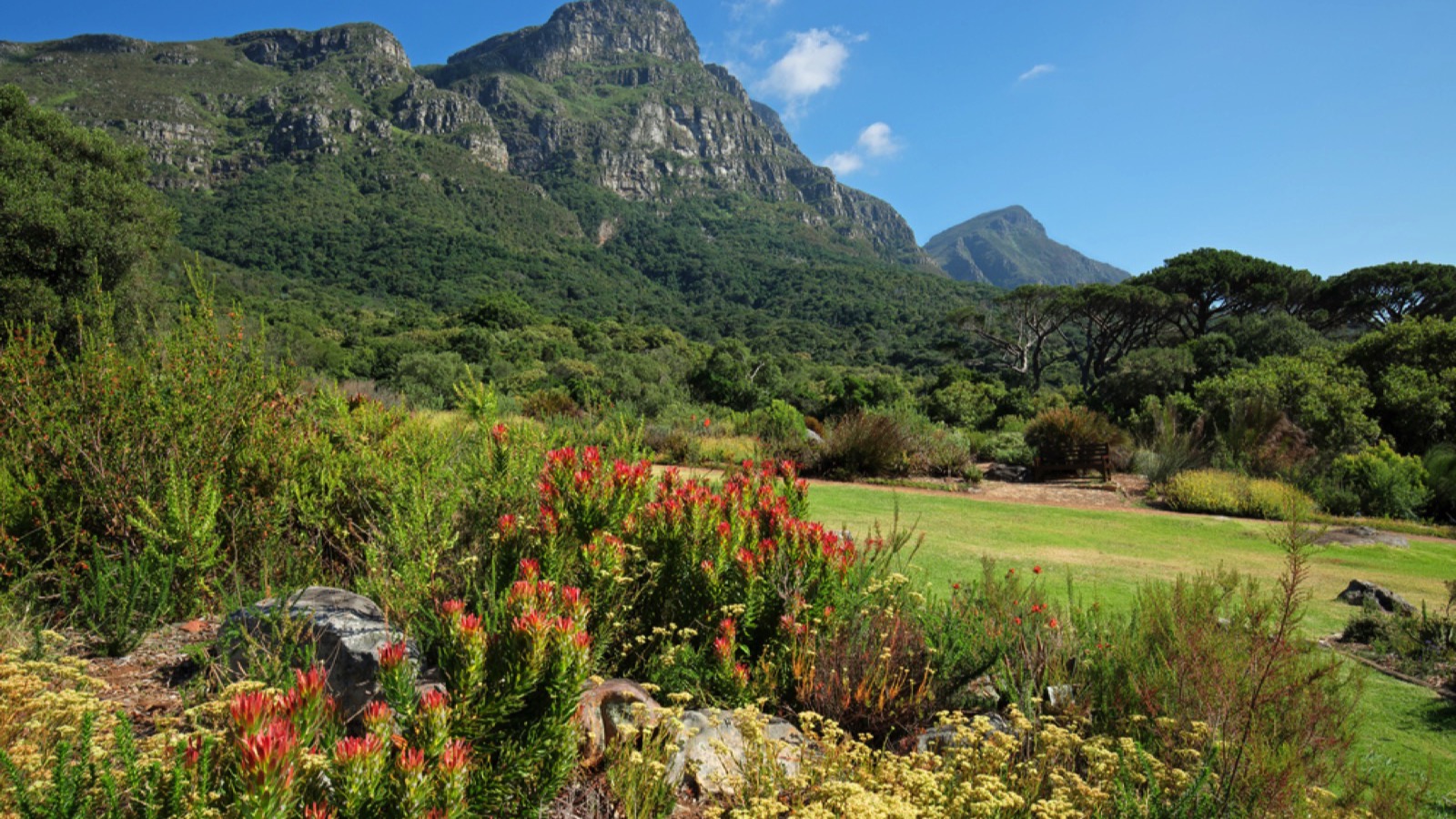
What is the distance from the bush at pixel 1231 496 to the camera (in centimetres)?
1071

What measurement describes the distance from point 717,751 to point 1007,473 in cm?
1495

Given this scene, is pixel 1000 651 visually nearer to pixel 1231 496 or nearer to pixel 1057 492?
pixel 1231 496

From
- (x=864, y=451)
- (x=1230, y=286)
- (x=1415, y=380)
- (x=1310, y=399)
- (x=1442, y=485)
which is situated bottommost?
(x=864, y=451)

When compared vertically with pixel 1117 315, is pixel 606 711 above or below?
below

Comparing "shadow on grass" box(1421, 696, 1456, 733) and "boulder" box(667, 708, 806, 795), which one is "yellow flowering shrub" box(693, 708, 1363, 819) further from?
"shadow on grass" box(1421, 696, 1456, 733)

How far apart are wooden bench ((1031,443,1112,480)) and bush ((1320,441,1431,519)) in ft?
11.4

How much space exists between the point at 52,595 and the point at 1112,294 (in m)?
38.4

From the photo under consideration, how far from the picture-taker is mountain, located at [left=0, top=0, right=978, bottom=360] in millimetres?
84500

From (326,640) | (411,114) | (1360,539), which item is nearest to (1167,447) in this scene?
(1360,539)

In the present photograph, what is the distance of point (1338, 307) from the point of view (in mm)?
32438

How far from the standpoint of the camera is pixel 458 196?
10781 cm

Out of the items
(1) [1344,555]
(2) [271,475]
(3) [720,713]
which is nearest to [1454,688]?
(3) [720,713]

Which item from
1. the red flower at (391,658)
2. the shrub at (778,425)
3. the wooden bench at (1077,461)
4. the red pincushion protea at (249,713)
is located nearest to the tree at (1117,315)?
the wooden bench at (1077,461)

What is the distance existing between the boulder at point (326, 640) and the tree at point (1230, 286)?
3829cm
